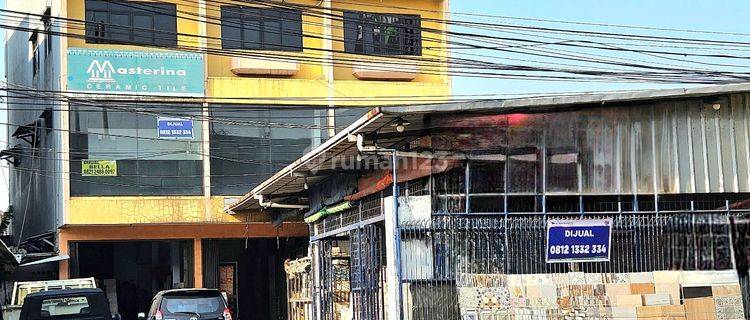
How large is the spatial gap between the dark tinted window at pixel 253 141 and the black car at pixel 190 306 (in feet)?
29.3

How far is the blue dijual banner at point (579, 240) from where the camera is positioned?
14.2 m

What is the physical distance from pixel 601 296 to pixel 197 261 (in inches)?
771

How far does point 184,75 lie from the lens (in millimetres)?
30859

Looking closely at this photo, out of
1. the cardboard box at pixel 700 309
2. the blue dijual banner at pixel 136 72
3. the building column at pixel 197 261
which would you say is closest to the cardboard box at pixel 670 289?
the cardboard box at pixel 700 309

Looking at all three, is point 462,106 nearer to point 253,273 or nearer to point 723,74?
point 723,74

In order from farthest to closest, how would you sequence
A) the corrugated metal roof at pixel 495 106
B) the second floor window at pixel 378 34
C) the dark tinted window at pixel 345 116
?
the second floor window at pixel 378 34 < the dark tinted window at pixel 345 116 < the corrugated metal roof at pixel 495 106

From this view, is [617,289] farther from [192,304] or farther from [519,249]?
[192,304]

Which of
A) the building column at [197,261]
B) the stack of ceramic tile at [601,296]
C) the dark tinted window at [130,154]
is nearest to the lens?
the stack of ceramic tile at [601,296]

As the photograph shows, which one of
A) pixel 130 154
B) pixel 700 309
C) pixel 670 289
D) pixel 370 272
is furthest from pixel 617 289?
pixel 130 154

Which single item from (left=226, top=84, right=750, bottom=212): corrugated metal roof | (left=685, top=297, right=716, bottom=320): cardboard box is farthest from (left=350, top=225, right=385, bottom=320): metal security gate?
(left=685, top=297, right=716, bottom=320): cardboard box

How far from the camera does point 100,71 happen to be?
98.5 ft

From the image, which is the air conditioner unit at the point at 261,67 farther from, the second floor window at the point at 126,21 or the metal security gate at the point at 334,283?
the metal security gate at the point at 334,283

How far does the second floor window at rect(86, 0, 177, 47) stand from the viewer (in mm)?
30609

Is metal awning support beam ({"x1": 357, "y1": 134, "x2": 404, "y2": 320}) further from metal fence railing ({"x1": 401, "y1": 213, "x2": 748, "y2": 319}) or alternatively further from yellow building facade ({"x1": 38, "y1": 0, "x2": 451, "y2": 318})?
yellow building facade ({"x1": 38, "y1": 0, "x2": 451, "y2": 318})
